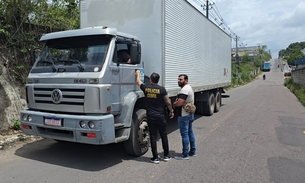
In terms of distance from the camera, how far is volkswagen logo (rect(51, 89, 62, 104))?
4816mm

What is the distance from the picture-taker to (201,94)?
34.2 feet

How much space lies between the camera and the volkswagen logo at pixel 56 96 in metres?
4.82

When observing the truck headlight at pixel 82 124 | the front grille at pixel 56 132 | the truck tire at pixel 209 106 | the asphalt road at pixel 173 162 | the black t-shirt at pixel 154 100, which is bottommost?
the asphalt road at pixel 173 162

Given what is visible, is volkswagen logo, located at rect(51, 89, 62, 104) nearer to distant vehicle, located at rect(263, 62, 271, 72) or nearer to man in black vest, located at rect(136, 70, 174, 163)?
man in black vest, located at rect(136, 70, 174, 163)

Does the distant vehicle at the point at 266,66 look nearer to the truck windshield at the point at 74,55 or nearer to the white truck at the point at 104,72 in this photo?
the white truck at the point at 104,72

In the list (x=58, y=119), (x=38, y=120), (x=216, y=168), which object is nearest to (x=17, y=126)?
(x=38, y=120)

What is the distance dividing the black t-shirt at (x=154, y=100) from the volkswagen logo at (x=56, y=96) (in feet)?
5.23

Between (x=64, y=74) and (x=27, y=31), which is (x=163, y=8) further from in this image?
(x=27, y=31)

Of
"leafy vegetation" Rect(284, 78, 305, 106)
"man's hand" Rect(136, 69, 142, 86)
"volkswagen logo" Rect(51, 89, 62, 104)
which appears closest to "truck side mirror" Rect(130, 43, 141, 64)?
"man's hand" Rect(136, 69, 142, 86)

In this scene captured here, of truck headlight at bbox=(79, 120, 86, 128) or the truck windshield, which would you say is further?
the truck windshield

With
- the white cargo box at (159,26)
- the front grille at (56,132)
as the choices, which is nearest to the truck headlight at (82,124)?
the front grille at (56,132)

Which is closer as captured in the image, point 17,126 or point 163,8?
point 163,8

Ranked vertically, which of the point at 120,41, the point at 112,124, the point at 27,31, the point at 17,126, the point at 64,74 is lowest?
the point at 17,126

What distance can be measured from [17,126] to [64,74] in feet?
10.7
